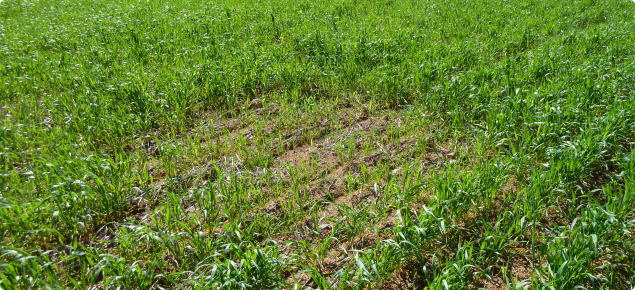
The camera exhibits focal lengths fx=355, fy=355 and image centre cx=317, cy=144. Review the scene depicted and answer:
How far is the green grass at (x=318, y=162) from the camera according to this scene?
231 cm

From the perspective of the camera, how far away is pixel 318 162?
11.8ft

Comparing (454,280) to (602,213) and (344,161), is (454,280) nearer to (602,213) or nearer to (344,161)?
(602,213)

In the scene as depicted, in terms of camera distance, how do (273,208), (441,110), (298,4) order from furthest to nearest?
Answer: (298,4) → (441,110) → (273,208)

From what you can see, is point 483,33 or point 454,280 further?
point 483,33

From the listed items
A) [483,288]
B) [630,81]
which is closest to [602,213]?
[483,288]

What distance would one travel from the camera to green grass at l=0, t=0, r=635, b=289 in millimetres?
2311

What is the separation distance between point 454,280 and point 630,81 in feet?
14.1

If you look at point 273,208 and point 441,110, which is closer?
point 273,208

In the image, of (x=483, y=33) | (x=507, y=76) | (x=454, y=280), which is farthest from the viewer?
(x=483, y=33)

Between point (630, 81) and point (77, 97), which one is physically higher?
point (77, 97)

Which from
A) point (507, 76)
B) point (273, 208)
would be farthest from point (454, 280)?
point (507, 76)

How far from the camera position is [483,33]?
7.62 m

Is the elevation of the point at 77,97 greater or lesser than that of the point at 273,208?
greater

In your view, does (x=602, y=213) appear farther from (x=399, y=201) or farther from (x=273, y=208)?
(x=273, y=208)
